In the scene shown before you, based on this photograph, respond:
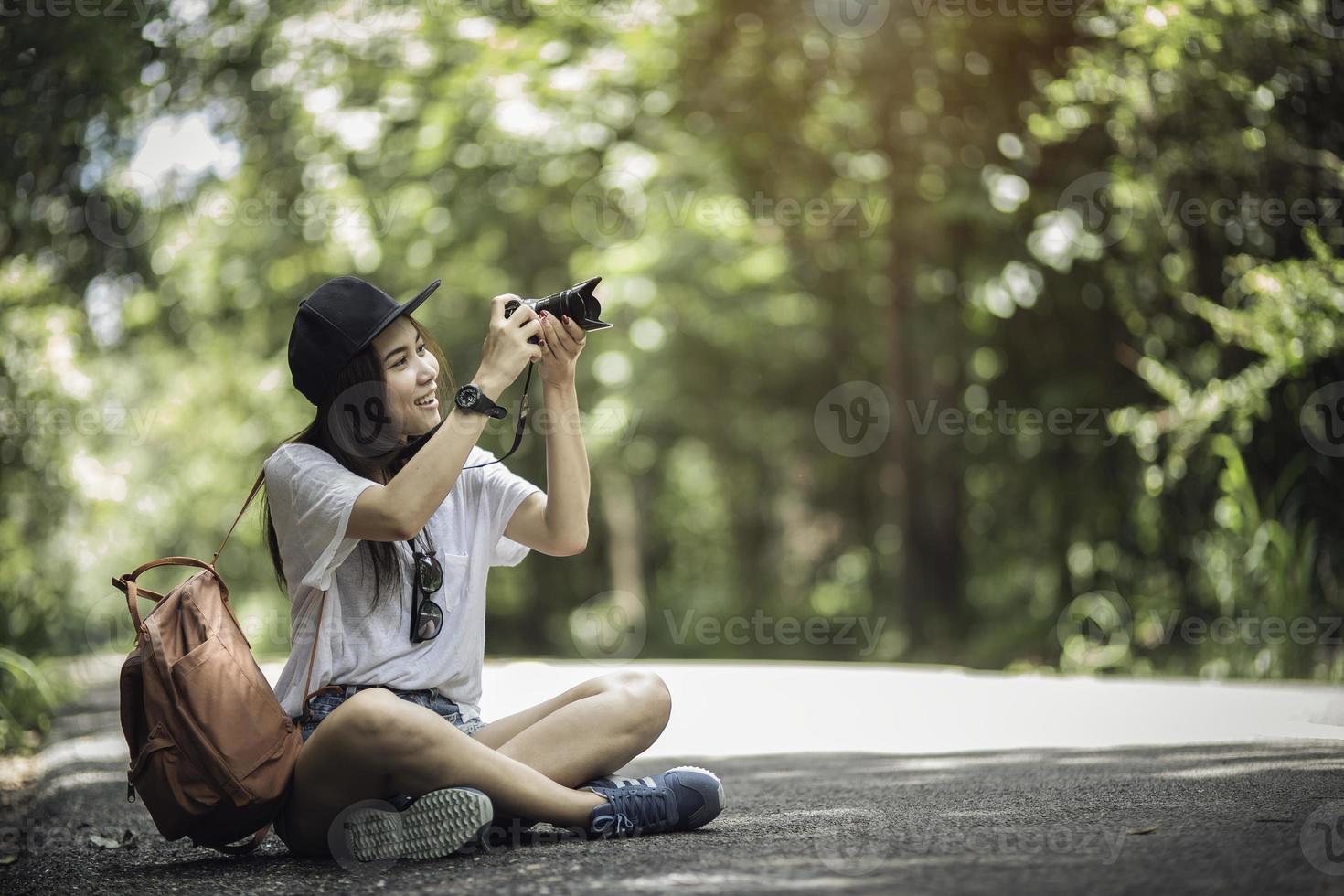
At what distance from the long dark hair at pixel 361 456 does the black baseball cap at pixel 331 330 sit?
1.2 inches

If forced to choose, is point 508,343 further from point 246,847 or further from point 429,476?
point 246,847

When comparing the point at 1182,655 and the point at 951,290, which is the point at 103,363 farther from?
the point at 1182,655

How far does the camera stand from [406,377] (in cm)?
343

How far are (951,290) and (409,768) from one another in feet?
28.4

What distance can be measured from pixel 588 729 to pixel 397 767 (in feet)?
1.63

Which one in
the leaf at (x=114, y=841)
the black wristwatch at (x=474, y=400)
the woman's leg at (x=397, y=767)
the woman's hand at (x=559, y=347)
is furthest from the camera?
the leaf at (x=114, y=841)

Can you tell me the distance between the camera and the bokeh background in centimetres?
766

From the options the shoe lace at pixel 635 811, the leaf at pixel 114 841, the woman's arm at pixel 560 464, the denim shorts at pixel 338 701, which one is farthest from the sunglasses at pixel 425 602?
the leaf at pixel 114 841

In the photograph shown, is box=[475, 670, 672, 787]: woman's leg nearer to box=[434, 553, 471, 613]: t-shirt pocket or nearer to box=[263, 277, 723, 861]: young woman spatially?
box=[263, 277, 723, 861]: young woman

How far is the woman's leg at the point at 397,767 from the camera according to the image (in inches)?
A: 118

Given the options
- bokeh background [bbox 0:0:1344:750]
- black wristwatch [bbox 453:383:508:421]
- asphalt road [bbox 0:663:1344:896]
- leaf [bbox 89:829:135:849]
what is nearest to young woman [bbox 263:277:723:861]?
black wristwatch [bbox 453:383:508:421]

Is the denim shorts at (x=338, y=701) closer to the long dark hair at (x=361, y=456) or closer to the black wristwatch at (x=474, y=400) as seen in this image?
the long dark hair at (x=361, y=456)

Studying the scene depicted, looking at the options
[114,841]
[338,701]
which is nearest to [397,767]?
[338,701]

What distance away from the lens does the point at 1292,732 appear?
4.96 meters
